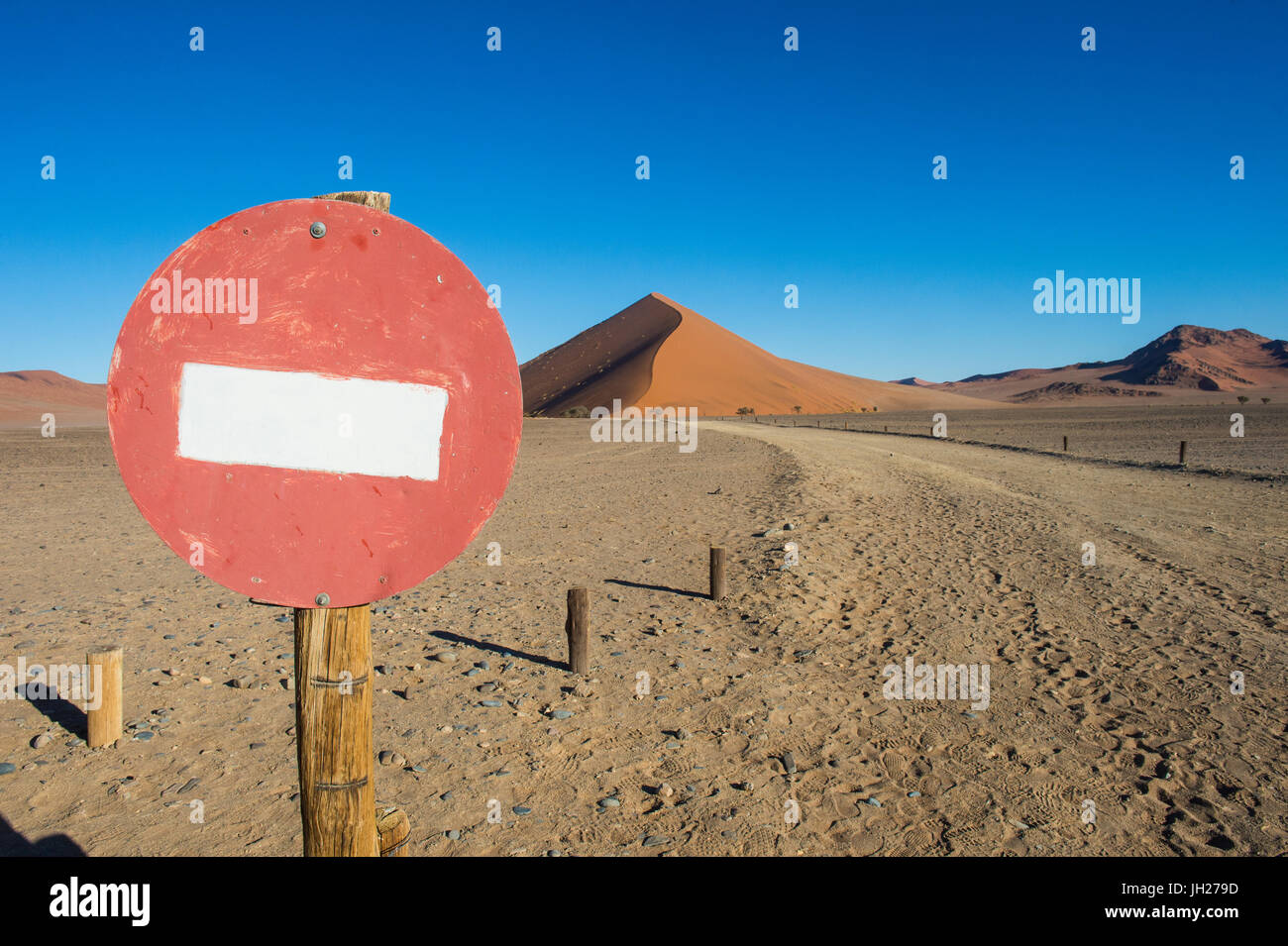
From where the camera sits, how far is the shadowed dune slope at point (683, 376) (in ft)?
Result: 315

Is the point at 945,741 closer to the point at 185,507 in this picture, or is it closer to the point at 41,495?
the point at 185,507

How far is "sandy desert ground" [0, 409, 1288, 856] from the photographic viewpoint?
409 centimetres

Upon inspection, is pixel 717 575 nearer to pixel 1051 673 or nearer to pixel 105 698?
pixel 1051 673

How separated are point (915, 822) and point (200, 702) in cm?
530

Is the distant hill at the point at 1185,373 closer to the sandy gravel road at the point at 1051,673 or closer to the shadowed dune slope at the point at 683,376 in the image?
the shadowed dune slope at the point at 683,376

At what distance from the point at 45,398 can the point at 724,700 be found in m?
168

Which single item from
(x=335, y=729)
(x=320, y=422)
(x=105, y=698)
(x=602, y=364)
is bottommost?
(x=105, y=698)

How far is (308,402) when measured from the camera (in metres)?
1.56

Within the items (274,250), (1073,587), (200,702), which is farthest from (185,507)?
(1073,587)

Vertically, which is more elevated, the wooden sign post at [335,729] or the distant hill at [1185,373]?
the distant hill at [1185,373]

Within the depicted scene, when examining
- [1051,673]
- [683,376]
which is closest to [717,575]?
[1051,673]

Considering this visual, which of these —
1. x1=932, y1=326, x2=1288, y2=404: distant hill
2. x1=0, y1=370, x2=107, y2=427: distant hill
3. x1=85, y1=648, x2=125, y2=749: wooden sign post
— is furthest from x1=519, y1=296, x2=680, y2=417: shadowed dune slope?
x1=85, y1=648, x2=125, y2=749: wooden sign post

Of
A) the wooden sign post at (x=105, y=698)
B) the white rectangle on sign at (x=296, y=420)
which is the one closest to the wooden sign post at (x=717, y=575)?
the wooden sign post at (x=105, y=698)

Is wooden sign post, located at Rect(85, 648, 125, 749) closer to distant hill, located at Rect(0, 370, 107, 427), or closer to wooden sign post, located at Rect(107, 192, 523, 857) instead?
wooden sign post, located at Rect(107, 192, 523, 857)
